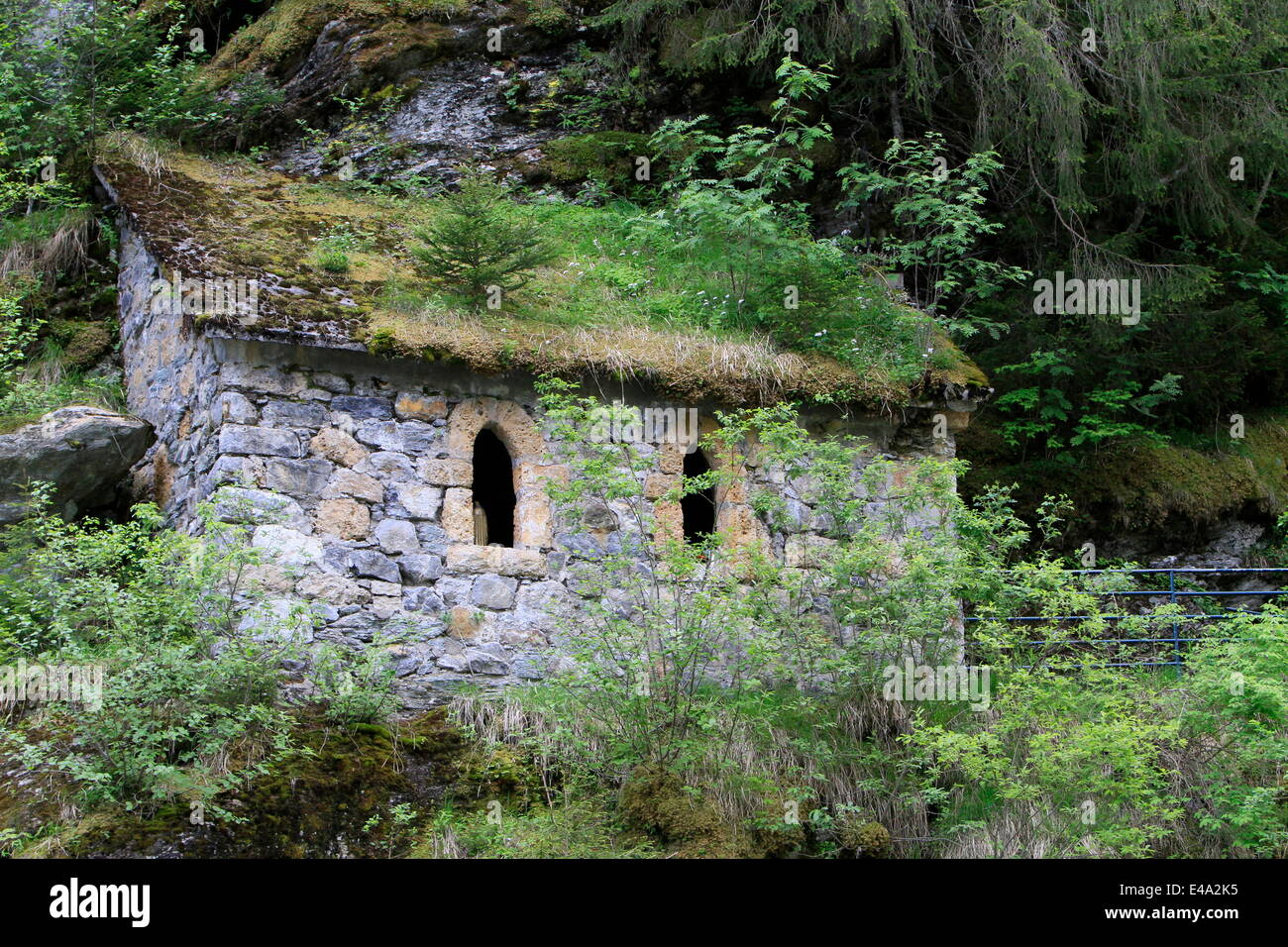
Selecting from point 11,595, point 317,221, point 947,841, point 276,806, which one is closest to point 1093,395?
point 947,841

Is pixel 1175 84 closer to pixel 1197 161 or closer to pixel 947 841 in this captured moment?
pixel 1197 161

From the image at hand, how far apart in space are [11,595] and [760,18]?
28.6 ft

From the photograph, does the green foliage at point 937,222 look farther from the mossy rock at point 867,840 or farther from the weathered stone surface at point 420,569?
the weathered stone surface at point 420,569

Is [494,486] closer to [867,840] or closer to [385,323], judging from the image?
[385,323]

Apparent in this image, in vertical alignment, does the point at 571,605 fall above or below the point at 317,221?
below

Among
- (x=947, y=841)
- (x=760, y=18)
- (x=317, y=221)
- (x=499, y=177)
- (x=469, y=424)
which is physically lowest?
(x=947, y=841)

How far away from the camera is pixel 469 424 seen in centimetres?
981

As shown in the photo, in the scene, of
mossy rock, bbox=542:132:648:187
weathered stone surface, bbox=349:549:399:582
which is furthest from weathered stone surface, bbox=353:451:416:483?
mossy rock, bbox=542:132:648:187

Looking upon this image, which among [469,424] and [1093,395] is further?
[1093,395]

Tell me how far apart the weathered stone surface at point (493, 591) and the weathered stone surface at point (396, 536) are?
502mm

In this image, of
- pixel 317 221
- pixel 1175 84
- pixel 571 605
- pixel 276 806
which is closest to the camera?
pixel 276 806

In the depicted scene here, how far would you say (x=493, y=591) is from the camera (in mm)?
9484

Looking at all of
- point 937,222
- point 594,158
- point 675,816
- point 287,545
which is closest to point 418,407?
point 287,545

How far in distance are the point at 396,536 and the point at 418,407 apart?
984mm
